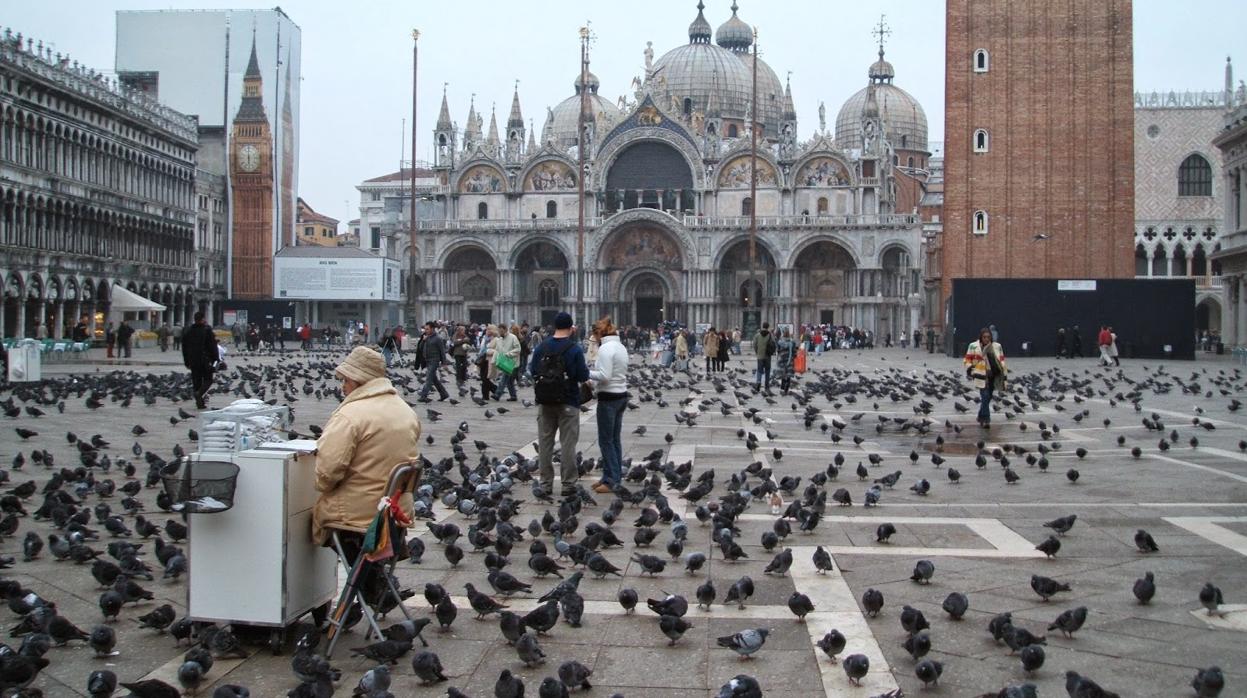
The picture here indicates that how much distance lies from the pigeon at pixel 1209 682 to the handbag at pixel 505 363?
16217 mm

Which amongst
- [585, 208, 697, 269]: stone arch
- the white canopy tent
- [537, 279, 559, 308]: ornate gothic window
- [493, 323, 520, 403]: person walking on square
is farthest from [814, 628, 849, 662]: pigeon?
[537, 279, 559, 308]: ornate gothic window

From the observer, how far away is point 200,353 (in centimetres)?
1747

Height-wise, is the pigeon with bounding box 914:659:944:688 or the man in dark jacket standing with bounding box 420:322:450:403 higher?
the man in dark jacket standing with bounding box 420:322:450:403

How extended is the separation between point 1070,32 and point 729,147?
2542 centimetres

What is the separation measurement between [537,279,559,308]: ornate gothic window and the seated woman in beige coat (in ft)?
208

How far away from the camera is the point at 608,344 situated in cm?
1131

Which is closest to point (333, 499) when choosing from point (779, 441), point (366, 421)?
point (366, 421)

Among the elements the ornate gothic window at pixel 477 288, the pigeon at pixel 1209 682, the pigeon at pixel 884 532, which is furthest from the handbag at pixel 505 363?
the ornate gothic window at pixel 477 288

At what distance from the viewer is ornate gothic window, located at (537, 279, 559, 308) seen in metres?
69.2

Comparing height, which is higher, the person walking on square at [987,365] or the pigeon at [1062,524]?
the person walking on square at [987,365]

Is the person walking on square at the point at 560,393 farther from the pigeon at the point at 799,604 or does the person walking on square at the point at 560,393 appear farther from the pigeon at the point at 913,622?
the pigeon at the point at 913,622

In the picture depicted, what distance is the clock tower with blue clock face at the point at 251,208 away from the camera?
212 ft

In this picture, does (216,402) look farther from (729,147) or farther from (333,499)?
(729,147)

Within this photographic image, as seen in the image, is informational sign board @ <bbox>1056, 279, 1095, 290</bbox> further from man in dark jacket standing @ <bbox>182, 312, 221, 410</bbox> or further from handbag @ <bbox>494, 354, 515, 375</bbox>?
man in dark jacket standing @ <bbox>182, 312, 221, 410</bbox>
